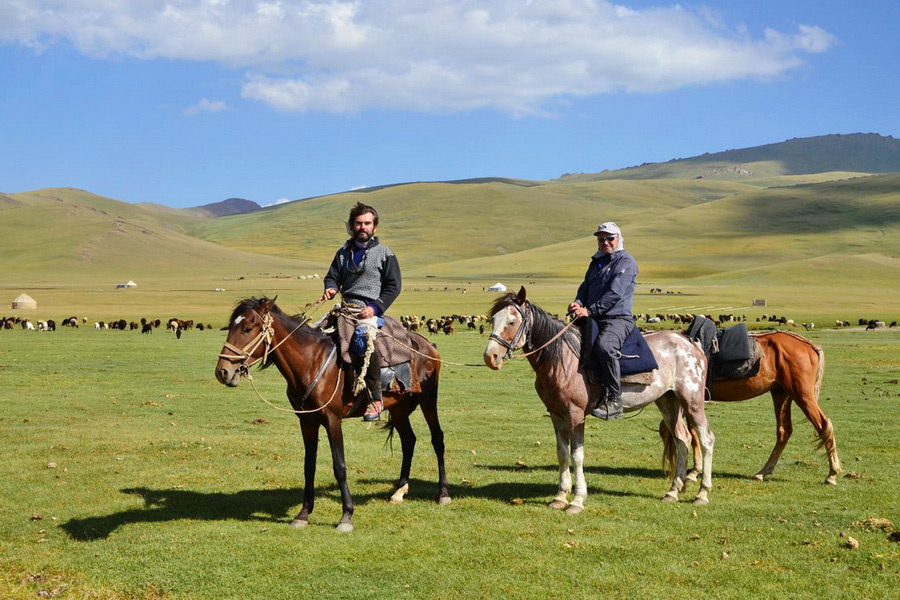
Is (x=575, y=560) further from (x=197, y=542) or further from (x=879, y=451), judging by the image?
(x=879, y=451)

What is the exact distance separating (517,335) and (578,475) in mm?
1978

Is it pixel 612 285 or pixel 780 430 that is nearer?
pixel 612 285

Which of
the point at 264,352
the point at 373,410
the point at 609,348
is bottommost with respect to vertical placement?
the point at 373,410

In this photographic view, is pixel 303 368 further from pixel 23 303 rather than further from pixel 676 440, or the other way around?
pixel 23 303

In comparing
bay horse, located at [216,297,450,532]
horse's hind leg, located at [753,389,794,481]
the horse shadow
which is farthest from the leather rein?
horse's hind leg, located at [753,389,794,481]

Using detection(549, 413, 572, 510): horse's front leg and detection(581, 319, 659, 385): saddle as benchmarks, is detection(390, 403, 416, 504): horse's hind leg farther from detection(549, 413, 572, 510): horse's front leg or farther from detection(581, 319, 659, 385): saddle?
detection(581, 319, 659, 385): saddle

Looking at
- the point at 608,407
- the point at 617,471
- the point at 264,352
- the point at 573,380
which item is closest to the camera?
the point at 264,352

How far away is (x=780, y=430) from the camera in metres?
12.7

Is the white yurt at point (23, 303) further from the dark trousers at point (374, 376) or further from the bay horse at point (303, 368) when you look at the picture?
the dark trousers at point (374, 376)

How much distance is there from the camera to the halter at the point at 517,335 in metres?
10.3

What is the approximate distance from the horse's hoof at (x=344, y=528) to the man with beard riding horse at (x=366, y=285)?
1392 millimetres

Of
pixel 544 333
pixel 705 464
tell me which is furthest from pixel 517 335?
pixel 705 464

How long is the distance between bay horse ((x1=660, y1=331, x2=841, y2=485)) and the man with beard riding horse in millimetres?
4847

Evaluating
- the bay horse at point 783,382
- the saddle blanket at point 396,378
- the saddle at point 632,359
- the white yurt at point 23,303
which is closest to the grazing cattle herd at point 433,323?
the white yurt at point 23,303
